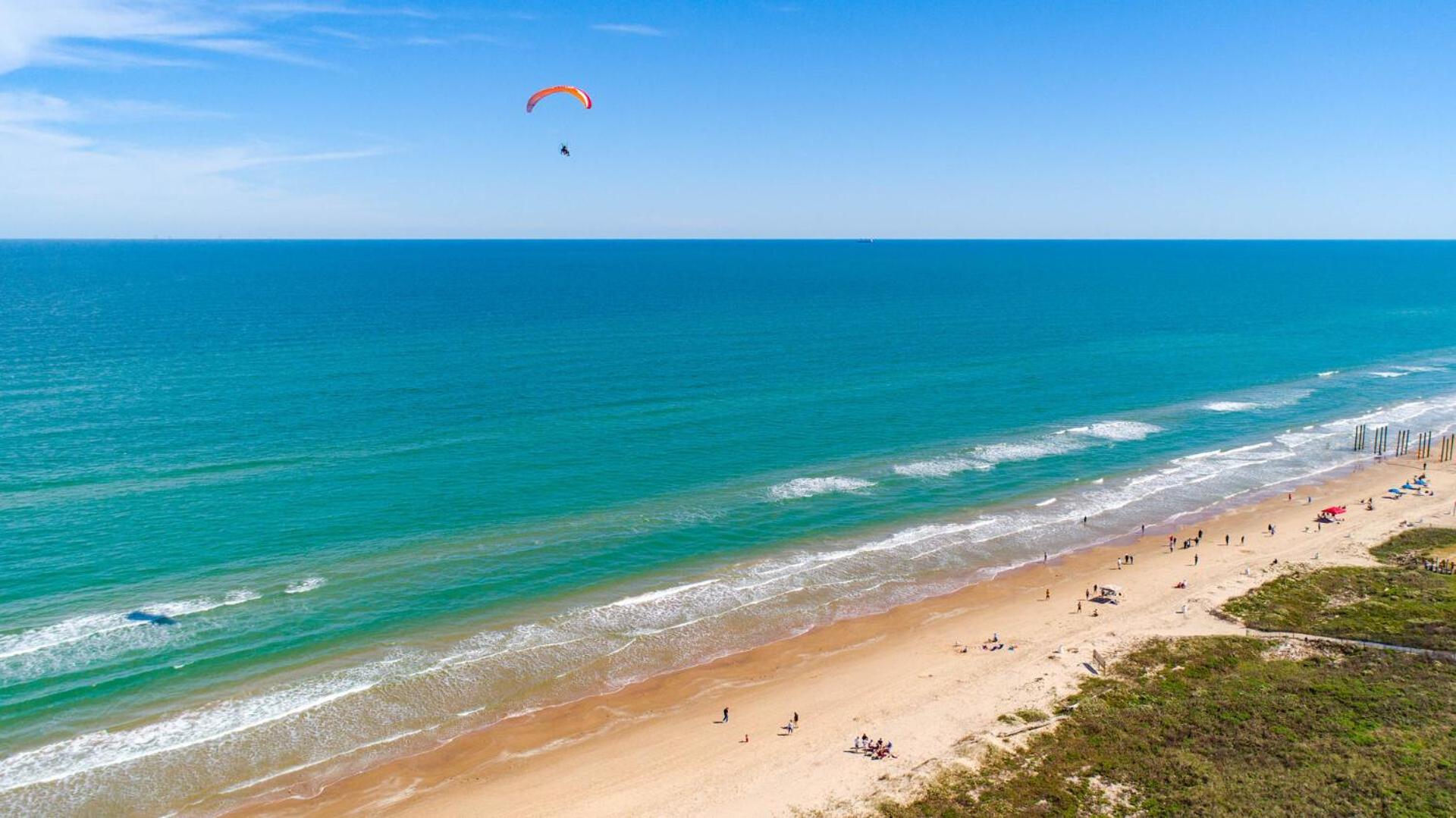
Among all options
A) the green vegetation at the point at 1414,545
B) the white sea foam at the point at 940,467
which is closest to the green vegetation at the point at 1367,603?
the green vegetation at the point at 1414,545

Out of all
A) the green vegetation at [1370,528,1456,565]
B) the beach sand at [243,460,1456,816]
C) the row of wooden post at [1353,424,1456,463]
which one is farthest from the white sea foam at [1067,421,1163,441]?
the beach sand at [243,460,1456,816]

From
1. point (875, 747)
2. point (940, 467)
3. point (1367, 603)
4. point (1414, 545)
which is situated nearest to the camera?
point (875, 747)

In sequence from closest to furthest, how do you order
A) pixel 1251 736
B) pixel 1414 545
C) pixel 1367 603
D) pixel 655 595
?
pixel 1251 736 < pixel 1367 603 < pixel 655 595 < pixel 1414 545

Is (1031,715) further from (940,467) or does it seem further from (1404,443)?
(1404,443)

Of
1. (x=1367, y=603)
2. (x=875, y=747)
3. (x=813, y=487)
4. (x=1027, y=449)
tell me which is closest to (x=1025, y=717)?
(x=875, y=747)

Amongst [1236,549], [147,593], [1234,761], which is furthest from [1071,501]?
[147,593]

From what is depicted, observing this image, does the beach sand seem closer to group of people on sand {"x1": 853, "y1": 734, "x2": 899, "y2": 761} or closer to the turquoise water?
group of people on sand {"x1": 853, "y1": 734, "x2": 899, "y2": 761}

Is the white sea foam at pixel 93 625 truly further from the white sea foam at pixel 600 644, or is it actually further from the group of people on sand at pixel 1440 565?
the group of people on sand at pixel 1440 565
